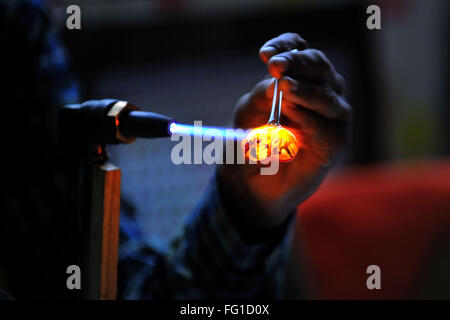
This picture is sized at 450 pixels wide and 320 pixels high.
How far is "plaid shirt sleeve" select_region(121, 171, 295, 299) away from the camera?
0.61 metres

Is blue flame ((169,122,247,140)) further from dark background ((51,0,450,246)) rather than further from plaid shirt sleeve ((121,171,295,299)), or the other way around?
dark background ((51,0,450,246))

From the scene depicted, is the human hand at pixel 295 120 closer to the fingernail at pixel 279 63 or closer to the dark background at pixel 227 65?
the fingernail at pixel 279 63

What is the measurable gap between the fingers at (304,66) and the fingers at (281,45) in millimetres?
10

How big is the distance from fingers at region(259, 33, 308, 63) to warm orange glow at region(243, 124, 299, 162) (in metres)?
0.06

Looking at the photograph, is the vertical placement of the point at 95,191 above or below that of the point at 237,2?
below

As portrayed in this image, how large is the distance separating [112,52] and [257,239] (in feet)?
5.62

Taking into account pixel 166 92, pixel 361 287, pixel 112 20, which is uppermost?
pixel 112 20

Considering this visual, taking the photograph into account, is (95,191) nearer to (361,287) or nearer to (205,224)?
(205,224)

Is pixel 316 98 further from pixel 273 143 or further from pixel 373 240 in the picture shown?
pixel 373 240

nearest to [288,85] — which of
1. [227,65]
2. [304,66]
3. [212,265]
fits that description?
[304,66]

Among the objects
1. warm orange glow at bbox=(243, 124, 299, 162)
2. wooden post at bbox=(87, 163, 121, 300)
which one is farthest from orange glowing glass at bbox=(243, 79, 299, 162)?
wooden post at bbox=(87, 163, 121, 300)

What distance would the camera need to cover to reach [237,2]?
2053 millimetres

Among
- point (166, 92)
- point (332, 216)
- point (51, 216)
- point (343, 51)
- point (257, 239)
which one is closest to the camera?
point (257, 239)
